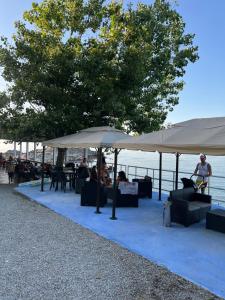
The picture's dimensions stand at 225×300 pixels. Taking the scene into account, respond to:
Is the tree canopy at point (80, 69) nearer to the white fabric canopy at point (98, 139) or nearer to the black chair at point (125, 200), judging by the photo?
the white fabric canopy at point (98, 139)

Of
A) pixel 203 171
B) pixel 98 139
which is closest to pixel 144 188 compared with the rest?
pixel 203 171

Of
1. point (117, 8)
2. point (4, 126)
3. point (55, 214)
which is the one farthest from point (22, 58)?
point (55, 214)

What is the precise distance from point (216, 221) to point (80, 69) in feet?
32.0

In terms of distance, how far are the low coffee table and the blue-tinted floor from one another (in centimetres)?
14

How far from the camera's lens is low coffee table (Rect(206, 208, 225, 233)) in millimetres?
7805

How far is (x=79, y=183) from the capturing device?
1325 centimetres

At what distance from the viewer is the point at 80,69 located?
15.1 metres

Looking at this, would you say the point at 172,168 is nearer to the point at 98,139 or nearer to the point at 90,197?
the point at 90,197

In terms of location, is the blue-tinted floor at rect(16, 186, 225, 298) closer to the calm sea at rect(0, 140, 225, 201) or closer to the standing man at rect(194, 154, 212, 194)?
the standing man at rect(194, 154, 212, 194)

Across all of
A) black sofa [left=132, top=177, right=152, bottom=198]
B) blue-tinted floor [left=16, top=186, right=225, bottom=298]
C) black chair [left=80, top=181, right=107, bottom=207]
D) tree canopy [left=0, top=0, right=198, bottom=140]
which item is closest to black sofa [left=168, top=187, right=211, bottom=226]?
blue-tinted floor [left=16, top=186, right=225, bottom=298]

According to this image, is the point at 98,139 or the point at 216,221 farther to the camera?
the point at 98,139

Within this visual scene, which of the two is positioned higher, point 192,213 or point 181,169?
point 192,213

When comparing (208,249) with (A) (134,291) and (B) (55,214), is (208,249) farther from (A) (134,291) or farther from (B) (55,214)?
(B) (55,214)

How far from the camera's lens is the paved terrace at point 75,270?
4.57 metres
